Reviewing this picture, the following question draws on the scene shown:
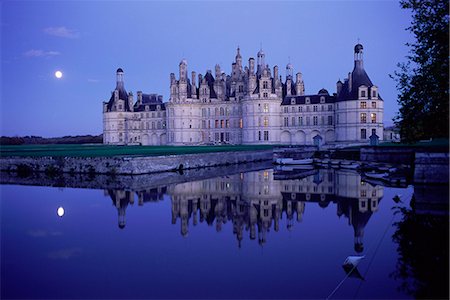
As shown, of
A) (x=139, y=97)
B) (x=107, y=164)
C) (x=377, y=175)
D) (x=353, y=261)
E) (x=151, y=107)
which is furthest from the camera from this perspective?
(x=139, y=97)

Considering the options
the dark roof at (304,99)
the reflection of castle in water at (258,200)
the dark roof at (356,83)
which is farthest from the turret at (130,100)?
the reflection of castle in water at (258,200)

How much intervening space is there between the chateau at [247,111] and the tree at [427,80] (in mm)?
31745

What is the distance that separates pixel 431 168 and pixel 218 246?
13.3 meters

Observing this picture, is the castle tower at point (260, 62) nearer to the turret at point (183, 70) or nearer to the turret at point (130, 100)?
the turret at point (183, 70)

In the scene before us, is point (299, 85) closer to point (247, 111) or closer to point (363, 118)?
A: point (247, 111)

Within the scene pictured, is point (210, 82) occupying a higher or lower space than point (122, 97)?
higher

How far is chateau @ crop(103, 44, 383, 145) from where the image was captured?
5138cm

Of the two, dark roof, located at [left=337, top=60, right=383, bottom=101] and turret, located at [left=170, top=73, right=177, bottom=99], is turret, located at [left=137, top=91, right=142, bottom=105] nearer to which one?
turret, located at [left=170, top=73, right=177, bottom=99]

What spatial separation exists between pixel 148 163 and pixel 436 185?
16925 mm

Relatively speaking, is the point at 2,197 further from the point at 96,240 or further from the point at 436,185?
the point at 436,185

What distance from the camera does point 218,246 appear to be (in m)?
9.93

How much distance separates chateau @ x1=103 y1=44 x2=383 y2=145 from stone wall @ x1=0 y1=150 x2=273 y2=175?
25.1m

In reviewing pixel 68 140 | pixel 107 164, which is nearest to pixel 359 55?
pixel 107 164

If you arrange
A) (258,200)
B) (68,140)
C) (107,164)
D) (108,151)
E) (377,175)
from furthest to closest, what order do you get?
(68,140), (108,151), (107,164), (377,175), (258,200)
